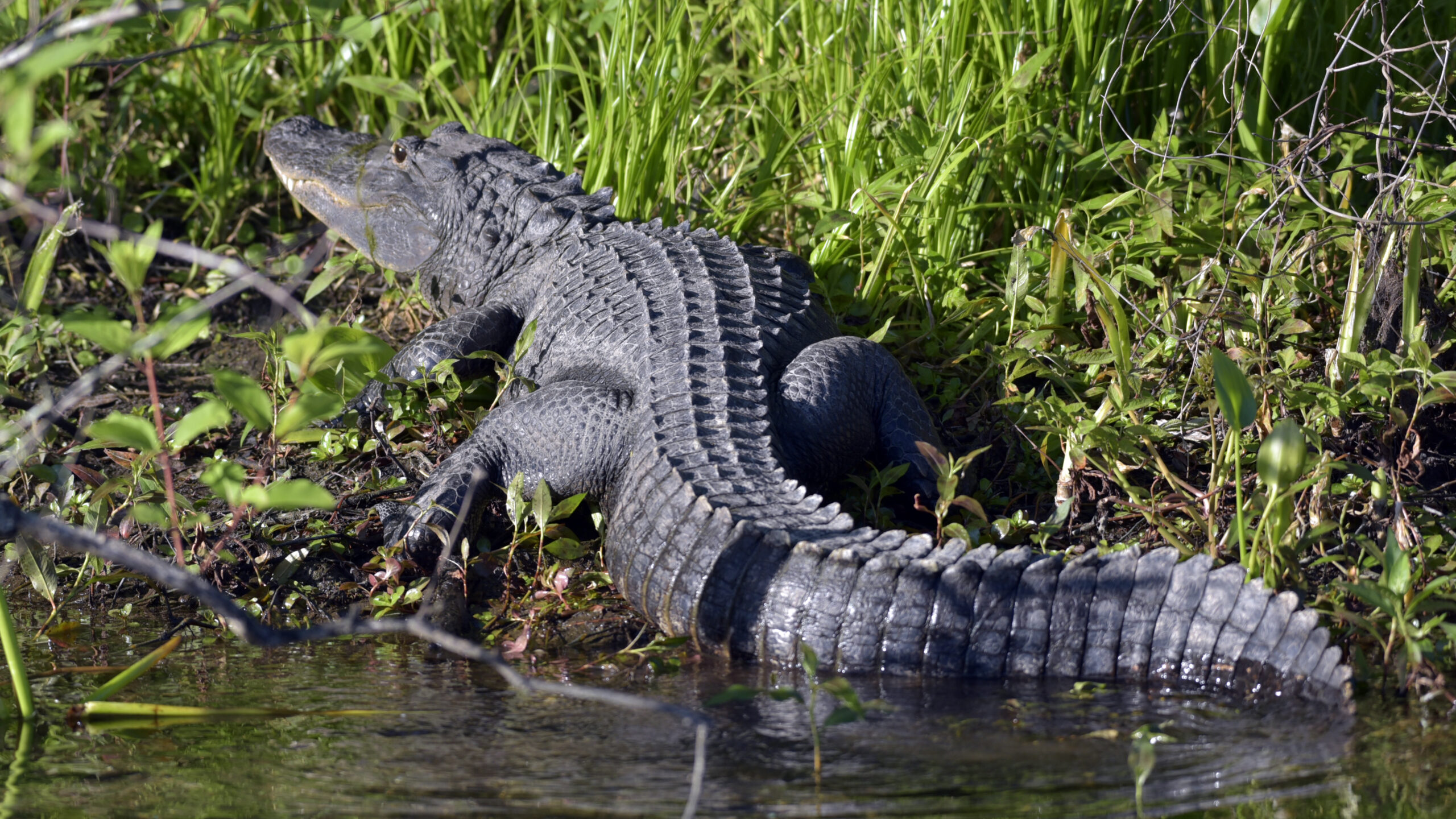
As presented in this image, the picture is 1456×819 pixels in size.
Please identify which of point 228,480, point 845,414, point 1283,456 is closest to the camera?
point 228,480

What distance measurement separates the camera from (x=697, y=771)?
5.48 ft

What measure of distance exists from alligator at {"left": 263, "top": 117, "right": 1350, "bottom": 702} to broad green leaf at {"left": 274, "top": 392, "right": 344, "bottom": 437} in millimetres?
521

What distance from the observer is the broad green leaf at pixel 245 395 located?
1.90m

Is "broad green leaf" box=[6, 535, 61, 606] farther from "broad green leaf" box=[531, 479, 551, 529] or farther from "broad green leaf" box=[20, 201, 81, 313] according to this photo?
"broad green leaf" box=[531, 479, 551, 529]

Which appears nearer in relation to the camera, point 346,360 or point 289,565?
point 346,360

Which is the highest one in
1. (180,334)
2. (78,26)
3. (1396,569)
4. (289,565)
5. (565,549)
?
(78,26)

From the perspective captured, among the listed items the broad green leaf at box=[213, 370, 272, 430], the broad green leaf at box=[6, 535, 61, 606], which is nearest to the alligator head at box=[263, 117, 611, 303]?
the broad green leaf at box=[6, 535, 61, 606]

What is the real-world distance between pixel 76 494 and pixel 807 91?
2951 mm

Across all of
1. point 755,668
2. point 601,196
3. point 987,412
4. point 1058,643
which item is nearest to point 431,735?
point 755,668

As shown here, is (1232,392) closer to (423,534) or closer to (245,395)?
(245,395)

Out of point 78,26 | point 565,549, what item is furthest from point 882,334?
point 78,26

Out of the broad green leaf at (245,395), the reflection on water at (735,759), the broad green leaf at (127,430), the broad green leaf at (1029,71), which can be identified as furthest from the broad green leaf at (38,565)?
the broad green leaf at (1029,71)

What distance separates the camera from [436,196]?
15.7 feet

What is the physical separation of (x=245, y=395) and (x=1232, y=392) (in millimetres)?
1872
